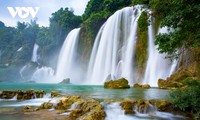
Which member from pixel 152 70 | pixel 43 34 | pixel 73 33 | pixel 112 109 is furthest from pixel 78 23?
pixel 112 109

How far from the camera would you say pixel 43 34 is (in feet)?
242

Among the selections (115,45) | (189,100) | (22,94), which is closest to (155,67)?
(115,45)

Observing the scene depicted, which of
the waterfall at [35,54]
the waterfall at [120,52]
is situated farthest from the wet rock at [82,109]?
the waterfall at [35,54]

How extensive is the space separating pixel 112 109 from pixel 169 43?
391 centimetres

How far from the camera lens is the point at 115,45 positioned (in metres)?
39.8

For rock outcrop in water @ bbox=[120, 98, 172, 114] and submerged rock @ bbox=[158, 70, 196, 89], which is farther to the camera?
submerged rock @ bbox=[158, 70, 196, 89]

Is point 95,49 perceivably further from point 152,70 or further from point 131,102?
point 131,102

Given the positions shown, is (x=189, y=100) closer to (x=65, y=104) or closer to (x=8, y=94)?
(x=65, y=104)

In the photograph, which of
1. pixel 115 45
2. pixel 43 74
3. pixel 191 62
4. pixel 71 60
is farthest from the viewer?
pixel 43 74

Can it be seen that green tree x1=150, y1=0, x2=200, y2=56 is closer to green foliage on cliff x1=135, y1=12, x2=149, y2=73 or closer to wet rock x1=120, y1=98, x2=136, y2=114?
wet rock x1=120, y1=98, x2=136, y2=114

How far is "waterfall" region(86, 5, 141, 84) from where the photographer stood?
3681 centimetres

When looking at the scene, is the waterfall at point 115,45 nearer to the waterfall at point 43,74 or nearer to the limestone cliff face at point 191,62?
the limestone cliff face at point 191,62

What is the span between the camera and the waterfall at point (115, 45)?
36812 mm

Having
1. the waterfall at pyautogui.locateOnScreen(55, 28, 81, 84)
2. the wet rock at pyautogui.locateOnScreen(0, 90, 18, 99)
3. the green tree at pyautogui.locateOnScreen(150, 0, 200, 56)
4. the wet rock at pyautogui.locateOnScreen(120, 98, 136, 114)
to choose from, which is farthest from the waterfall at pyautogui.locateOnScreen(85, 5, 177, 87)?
the green tree at pyautogui.locateOnScreen(150, 0, 200, 56)
